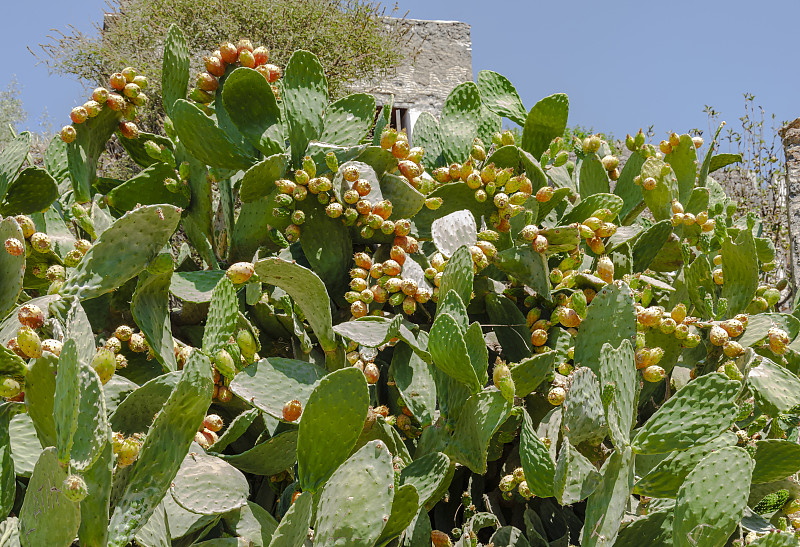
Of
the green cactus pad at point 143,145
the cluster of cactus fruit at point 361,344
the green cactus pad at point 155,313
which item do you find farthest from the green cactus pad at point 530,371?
the green cactus pad at point 143,145

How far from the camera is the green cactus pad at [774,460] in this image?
4.22 ft

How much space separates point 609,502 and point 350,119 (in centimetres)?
90

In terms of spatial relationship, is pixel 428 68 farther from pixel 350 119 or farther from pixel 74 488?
pixel 74 488

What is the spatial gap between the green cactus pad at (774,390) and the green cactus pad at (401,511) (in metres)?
0.76

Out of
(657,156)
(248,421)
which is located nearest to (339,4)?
(657,156)

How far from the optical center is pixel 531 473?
1.02 meters

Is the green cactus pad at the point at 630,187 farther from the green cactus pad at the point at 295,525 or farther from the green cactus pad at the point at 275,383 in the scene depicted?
the green cactus pad at the point at 295,525

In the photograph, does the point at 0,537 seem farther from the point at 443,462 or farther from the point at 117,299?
the point at 443,462

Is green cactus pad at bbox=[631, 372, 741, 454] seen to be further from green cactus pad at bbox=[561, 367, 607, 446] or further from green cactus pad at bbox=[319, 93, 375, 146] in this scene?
green cactus pad at bbox=[319, 93, 375, 146]

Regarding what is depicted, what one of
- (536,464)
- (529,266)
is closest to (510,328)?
(529,266)

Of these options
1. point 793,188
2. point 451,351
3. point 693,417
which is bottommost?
point 793,188

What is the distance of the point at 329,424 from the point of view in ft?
3.08

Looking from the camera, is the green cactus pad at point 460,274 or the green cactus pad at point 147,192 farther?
the green cactus pad at point 147,192

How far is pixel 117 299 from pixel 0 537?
1.57 ft
